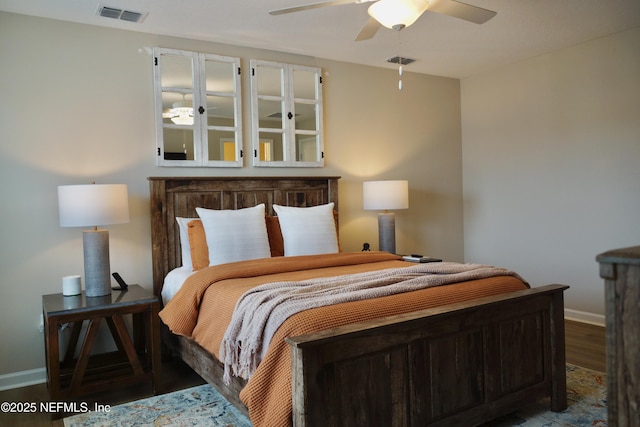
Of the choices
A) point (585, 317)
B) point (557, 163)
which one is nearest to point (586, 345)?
point (585, 317)

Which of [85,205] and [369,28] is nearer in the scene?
[369,28]

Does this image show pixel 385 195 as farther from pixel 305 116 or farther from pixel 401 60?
pixel 401 60

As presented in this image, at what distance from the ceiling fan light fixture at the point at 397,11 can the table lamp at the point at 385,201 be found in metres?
2.04

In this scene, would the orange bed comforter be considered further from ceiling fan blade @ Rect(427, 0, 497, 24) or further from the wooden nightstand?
ceiling fan blade @ Rect(427, 0, 497, 24)

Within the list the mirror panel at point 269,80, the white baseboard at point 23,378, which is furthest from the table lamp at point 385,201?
the white baseboard at point 23,378

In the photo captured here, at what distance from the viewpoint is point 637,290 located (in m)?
1.07

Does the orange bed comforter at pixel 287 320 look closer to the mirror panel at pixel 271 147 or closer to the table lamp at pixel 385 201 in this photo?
the table lamp at pixel 385 201

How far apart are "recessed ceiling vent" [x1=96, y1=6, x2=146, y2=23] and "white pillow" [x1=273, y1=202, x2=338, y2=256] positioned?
171 cm

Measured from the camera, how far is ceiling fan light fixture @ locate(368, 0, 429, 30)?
2434mm

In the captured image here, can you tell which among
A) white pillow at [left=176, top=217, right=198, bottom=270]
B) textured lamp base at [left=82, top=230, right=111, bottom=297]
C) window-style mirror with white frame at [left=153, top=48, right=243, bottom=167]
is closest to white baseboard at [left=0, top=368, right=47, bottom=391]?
textured lamp base at [left=82, top=230, right=111, bottom=297]

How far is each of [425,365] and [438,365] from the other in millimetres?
79

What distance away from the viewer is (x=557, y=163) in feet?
15.1

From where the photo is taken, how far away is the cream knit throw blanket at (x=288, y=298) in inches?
83.5

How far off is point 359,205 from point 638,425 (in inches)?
149
